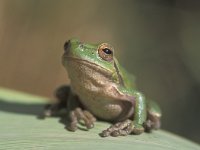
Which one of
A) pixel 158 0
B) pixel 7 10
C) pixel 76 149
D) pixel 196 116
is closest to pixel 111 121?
pixel 76 149

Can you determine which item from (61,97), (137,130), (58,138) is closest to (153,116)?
(137,130)

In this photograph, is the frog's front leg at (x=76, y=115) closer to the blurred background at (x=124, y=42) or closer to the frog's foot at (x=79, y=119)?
the frog's foot at (x=79, y=119)

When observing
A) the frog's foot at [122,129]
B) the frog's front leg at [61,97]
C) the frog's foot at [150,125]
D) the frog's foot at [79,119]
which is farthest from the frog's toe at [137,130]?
the frog's front leg at [61,97]

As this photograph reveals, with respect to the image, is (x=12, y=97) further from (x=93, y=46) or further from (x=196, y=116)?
(x=196, y=116)

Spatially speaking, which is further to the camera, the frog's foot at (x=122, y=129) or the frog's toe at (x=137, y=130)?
the frog's toe at (x=137, y=130)

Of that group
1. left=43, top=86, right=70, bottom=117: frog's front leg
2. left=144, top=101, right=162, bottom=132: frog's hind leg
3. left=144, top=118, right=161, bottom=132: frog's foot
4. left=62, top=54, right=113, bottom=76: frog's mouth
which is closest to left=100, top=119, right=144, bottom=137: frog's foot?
left=144, top=118, right=161, bottom=132: frog's foot

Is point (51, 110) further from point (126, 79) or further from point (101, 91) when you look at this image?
point (126, 79)
